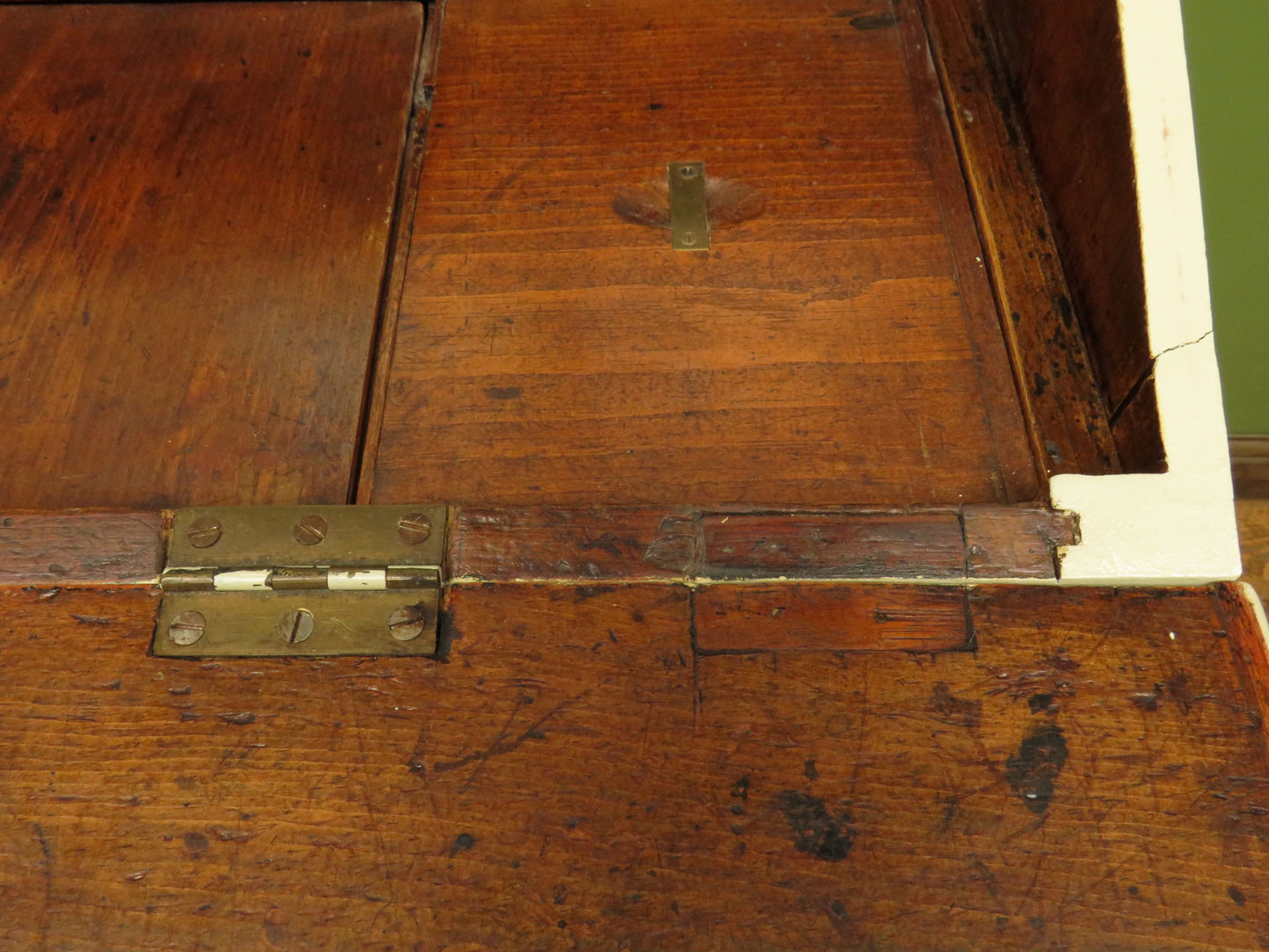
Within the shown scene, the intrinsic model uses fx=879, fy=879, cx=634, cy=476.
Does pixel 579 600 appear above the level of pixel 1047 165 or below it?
below

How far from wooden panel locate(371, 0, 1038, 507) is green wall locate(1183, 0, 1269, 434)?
836mm

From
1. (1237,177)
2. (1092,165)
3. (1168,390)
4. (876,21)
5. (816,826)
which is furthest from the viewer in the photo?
(1237,177)

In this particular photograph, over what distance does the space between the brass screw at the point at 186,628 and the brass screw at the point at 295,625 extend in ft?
0.17

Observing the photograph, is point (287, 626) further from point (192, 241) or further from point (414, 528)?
point (192, 241)

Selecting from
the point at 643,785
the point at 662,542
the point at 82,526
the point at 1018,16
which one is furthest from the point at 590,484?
the point at 1018,16

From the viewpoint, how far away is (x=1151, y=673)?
57 centimetres

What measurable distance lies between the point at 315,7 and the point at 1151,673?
3.30 ft

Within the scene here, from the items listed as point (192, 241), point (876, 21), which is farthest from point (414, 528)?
point (876, 21)

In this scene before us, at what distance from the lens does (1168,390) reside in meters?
0.64

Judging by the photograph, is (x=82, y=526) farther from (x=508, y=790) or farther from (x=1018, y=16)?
(x=1018, y=16)

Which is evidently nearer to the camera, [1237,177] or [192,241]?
[192,241]

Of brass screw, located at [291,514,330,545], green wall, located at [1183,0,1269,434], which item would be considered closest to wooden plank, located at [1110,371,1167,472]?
brass screw, located at [291,514,330,545]

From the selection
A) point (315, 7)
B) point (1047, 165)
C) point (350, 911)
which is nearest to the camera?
point (350, 911)

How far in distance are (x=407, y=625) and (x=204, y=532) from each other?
0.54ft
